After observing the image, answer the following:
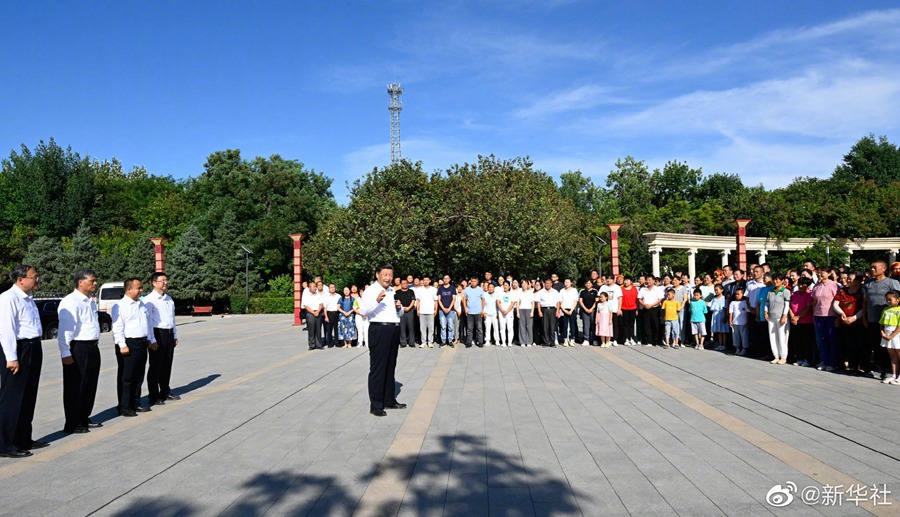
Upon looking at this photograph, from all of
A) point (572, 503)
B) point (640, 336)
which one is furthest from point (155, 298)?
point (640, 336)

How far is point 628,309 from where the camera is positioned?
16.2 m

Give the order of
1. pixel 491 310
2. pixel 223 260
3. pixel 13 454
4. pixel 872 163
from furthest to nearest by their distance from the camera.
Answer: pixel 872 163, pixel 223 260, pixel 491 310, pixel 13 454

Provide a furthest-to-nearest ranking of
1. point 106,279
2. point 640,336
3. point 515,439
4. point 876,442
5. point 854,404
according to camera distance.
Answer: point 106,279 < point 640,336 < point 854,404 < point 515,439 < point 876,442

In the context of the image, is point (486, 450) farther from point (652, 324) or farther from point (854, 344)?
point (652, 324)

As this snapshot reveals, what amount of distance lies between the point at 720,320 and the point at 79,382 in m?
12.9

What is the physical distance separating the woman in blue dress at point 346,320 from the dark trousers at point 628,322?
7.11 metres

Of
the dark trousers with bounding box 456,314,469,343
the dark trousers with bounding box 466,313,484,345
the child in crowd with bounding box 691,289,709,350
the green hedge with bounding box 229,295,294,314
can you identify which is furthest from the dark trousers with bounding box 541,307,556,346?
the green hedge with bounding box 229,295,294,314

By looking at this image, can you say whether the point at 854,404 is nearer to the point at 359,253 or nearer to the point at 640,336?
the point at 640,336

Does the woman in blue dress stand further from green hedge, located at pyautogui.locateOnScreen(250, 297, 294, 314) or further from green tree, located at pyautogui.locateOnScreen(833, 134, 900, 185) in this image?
green tree, located at pyautogui.locateOnScreen(833, 134, 900, 185)

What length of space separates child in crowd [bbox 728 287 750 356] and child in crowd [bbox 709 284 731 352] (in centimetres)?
41

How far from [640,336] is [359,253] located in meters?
14.8

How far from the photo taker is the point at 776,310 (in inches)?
482

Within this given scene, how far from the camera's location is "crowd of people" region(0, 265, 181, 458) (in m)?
6.04

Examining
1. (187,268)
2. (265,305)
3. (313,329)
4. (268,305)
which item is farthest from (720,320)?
(187,268)
